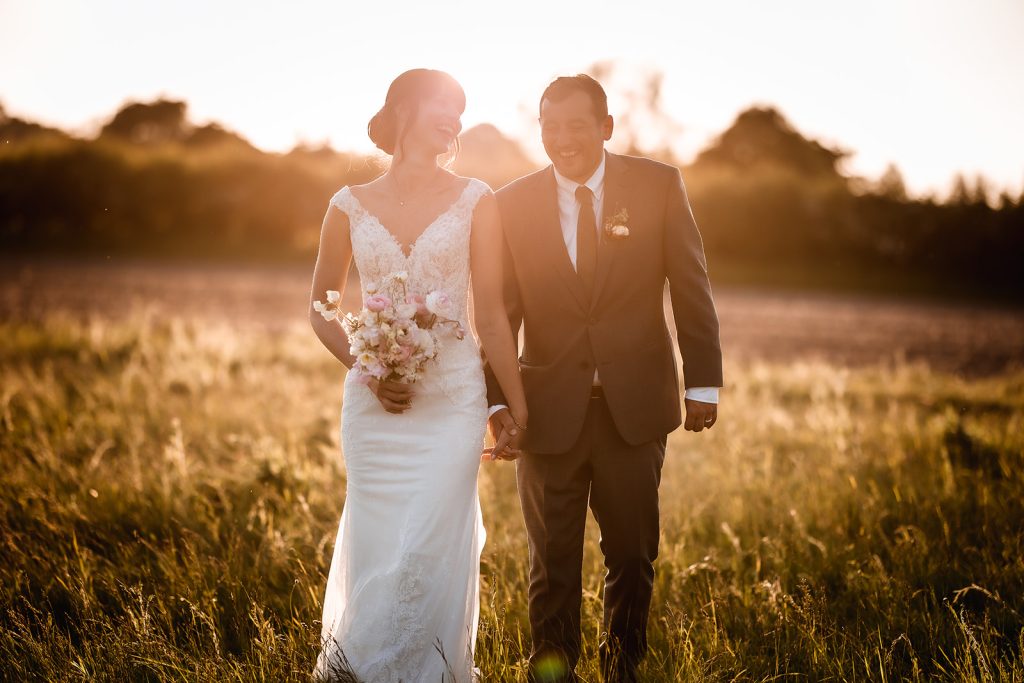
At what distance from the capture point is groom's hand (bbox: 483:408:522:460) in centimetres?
313

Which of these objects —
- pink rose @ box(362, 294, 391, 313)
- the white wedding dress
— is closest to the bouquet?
pink rose @ box(362, 294, 391, 313)

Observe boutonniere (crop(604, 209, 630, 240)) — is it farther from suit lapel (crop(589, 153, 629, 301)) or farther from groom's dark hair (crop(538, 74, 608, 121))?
groom's dark hair (crop(538, 74, 608, 121))

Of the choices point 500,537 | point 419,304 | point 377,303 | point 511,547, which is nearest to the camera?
point 377,303

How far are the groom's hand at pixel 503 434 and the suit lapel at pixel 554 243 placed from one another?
0.56 metres

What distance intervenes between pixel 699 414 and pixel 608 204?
942mm

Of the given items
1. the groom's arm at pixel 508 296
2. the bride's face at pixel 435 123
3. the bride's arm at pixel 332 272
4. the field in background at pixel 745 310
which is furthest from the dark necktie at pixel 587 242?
the field in background at pixel 745 310

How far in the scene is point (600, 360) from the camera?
3.11 metres

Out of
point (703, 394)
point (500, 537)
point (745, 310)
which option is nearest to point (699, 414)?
point (703, 394)

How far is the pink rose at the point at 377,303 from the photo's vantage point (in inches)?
107

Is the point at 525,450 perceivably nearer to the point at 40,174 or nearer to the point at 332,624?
the point at 332,624

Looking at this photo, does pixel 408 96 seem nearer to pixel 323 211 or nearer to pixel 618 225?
pixel 618 225

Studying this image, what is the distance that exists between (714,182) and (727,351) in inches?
843

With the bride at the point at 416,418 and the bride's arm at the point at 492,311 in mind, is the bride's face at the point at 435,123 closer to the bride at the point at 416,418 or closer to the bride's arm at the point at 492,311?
the bride at the point at 416,418

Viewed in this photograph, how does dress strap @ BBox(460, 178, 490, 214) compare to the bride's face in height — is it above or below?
below
